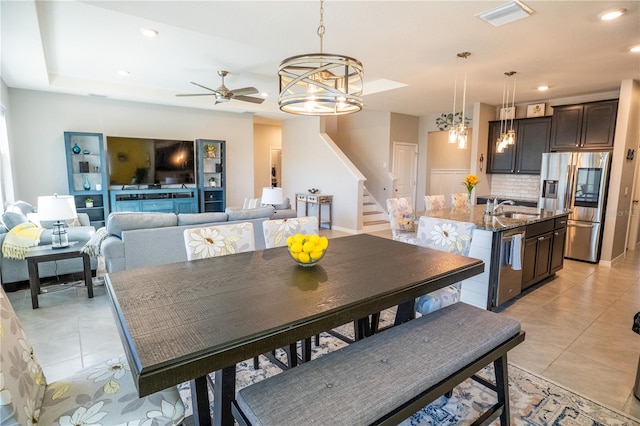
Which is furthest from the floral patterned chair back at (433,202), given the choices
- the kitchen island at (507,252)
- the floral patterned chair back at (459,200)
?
the kitchen island at (507,252)

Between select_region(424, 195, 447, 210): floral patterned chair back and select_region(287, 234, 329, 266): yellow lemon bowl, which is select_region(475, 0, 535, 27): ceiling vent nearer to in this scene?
select_region(287, 234, 329, 266): yellow lemon bowl

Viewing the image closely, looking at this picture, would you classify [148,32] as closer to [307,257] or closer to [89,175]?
[307,257]

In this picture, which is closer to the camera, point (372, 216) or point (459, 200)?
point (459, 200)

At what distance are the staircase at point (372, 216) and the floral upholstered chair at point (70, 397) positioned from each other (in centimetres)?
620

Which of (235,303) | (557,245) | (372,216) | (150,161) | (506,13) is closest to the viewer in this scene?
(235,303)

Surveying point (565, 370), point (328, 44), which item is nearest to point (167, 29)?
point (328, 44)

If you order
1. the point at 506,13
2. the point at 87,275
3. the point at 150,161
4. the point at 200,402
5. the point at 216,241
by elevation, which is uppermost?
the point at 506,13

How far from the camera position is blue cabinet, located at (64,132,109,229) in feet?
20.4

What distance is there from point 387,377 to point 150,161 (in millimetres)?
6900

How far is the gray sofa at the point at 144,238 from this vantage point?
359cm

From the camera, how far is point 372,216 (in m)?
8.13

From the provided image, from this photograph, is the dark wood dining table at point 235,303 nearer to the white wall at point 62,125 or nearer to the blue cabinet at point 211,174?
the blue cabinet at point 211,174

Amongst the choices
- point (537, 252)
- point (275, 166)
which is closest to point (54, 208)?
point (537, 252)

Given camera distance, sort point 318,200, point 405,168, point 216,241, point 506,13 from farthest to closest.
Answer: point 405,168
point 318,200
point 506,13
point 216,241
